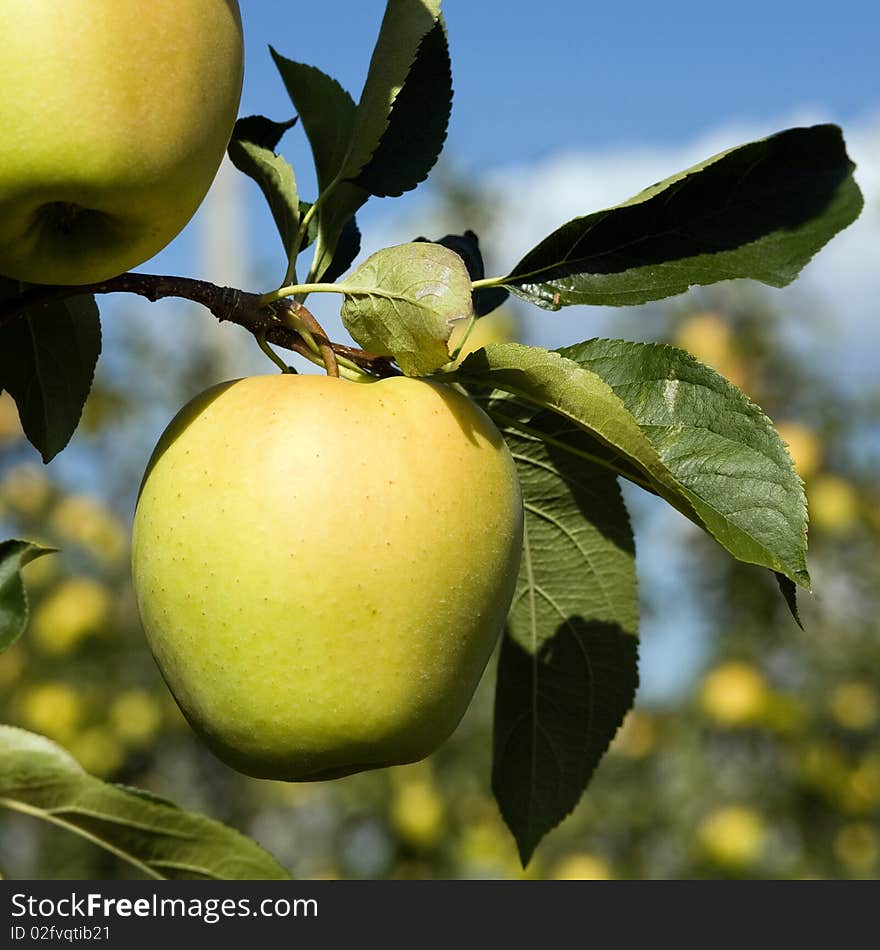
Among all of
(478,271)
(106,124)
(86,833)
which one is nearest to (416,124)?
(478,271)

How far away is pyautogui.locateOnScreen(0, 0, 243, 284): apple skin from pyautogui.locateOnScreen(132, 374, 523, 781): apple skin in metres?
0.12

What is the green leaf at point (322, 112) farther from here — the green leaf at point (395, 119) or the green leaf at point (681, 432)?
the green leaf at point (681, 432)

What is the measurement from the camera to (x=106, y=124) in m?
0.59

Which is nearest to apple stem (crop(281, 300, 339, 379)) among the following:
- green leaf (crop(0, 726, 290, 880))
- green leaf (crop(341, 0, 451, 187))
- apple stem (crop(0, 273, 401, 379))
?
apple stem (crop(0, 273, 401, 379))

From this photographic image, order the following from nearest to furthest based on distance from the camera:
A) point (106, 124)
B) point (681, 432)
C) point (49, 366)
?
point (106, 124) → point (681, 432) → point (49, 366)

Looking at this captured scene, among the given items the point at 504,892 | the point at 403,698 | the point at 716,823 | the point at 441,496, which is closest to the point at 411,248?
the point at 441,496

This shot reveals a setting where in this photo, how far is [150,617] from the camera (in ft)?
2.35

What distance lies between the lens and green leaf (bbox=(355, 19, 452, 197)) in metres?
0.77

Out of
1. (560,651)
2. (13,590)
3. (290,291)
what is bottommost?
(560,651)

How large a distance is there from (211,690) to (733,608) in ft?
7.67

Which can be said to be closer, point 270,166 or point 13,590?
point 13,590

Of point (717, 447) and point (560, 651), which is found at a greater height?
point (717, 447)

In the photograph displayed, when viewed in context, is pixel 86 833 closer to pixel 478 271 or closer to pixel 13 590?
pixel 13 590

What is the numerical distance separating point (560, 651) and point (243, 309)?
0.34 metres
